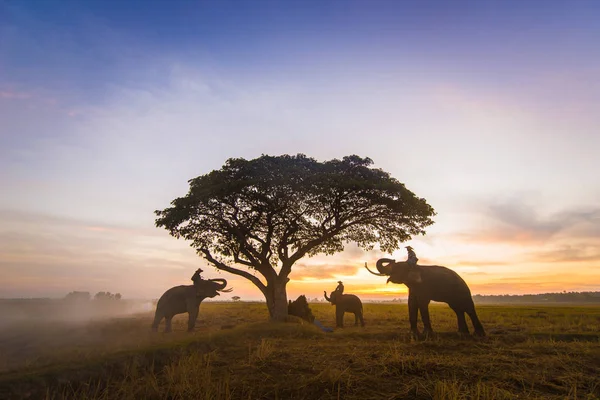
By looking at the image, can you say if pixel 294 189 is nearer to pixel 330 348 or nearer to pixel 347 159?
pixel 347 159

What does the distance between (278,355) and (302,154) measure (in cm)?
1536

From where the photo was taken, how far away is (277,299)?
20.5m

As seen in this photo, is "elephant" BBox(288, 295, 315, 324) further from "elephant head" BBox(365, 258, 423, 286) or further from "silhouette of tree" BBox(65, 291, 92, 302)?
"silhouette of tree" BBox(65, 291, 92, 302)

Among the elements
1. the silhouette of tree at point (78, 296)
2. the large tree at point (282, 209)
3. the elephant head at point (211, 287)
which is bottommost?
the silhouette of tree at point (78, 296)

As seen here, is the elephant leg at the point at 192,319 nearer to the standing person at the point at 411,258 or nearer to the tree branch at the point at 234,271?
the tree branch at the point at 234,271

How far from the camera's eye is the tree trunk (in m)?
20.4

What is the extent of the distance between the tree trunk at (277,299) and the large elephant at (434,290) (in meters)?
7.42

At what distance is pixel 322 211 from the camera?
2180 centimetres

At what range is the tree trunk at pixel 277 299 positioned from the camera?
2038 centimetres

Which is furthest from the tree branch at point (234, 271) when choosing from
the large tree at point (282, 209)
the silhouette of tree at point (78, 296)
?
the silhouette of tree at point (78, 296)

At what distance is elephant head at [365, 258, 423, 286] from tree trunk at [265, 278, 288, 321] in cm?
658

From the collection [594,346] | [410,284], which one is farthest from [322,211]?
[594,346]

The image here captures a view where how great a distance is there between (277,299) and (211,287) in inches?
160

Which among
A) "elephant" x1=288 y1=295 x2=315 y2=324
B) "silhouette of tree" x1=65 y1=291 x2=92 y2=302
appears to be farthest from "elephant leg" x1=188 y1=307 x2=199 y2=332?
"silhouette of tree" x1=65 y1=291 x2=92 y2=302
